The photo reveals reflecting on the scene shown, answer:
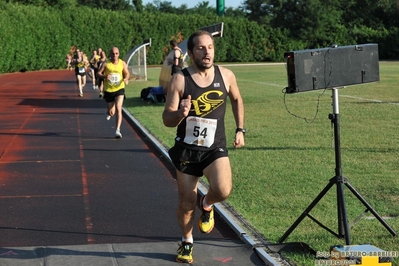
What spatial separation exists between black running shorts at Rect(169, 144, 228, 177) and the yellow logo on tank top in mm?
337

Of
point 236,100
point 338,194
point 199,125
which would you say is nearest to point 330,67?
point 236,100

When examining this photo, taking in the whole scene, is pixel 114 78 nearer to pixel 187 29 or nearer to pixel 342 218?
pixel 342 218

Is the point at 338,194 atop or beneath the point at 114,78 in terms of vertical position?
beneath

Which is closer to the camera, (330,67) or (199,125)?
(199,125)

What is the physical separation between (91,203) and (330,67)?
393cm

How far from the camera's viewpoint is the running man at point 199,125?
6.24 metres

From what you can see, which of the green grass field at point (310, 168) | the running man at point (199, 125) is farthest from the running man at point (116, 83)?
the running man at point (199, 125)

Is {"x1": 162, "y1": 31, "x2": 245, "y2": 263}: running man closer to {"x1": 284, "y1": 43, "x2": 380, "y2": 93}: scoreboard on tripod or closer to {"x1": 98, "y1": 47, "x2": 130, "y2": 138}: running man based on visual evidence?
{"x1": 284, "y1": 43, "x2": 380, "y2": 93}: scoreboard on tripod

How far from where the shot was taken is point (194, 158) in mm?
6352

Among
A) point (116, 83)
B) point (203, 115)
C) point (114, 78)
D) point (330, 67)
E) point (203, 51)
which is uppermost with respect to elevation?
point (203, 51)

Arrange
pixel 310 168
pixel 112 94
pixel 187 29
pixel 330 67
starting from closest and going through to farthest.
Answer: pixel 330 67 < pixel 310 168 < pixel 112 94 < pixel 187 29

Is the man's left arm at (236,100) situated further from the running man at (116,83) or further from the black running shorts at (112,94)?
the black running shorts at (112,94)

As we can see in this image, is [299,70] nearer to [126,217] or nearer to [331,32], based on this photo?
[126,217]

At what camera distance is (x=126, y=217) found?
834cm
